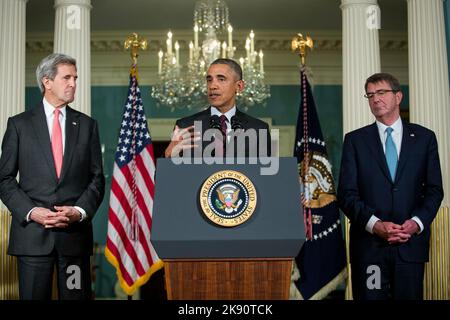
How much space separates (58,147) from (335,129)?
19.6 feet

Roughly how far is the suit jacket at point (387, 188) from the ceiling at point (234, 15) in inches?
172

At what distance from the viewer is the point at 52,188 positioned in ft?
11.7

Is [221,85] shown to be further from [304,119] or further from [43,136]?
[304,119]

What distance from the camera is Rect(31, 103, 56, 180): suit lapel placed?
142 inches

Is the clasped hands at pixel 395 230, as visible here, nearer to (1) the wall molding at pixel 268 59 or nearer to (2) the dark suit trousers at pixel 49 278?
(2) the dark suit trousers at pixel 49 278

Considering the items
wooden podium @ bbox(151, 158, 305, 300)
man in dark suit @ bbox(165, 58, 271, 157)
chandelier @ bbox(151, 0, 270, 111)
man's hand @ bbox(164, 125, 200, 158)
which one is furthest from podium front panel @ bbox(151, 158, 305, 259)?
chandelier @ bbox(151, 0, 270, 111)

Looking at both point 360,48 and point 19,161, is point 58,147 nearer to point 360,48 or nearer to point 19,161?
point 19,161

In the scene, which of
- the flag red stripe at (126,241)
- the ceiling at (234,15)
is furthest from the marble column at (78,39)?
the ceiling at (234,15)

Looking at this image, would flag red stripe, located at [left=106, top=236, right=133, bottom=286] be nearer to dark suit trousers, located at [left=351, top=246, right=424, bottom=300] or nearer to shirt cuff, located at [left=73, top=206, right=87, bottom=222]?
shirt cuff, located at [left=73, top=206, right=87, bottom=222]

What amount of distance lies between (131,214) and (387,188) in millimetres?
2445

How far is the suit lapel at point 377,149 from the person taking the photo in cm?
378

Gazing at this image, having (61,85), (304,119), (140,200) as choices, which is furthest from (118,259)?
(61,85)

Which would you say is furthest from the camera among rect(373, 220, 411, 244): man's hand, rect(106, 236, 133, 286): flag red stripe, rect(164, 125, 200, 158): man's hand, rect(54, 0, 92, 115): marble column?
rect(54, 0, 92, 115): marble column

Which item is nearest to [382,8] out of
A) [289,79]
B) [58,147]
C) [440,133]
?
[289,79]
